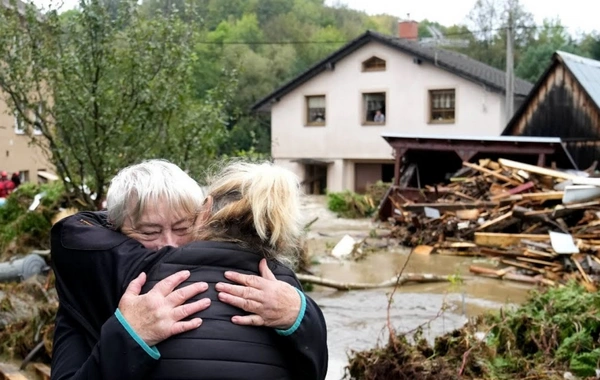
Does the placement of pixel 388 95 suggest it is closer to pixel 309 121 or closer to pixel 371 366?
pixel 309 121

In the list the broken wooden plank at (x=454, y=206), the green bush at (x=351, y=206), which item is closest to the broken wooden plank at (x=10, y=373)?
the broken wooden plank at (x=454, y=206)

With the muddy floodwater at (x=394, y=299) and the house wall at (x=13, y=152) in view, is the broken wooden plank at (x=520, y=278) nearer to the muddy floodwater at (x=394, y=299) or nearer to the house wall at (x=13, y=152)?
the muddy floodwater at (x=394, y=299)

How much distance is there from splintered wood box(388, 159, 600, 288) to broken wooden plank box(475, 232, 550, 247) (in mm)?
21

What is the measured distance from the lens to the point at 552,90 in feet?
74.4

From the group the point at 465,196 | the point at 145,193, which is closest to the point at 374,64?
the point at 465,196

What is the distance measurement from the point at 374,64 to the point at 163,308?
33323 mm

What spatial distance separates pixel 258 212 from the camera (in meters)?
2.15

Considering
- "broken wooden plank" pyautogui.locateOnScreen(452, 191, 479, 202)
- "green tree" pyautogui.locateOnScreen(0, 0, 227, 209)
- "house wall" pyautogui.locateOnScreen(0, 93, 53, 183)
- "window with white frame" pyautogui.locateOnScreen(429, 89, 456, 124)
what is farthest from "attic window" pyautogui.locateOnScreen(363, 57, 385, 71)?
"green tree" pyautogui.locateOnScreen(0, 0, 227, 209)

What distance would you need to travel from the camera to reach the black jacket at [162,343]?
200cm

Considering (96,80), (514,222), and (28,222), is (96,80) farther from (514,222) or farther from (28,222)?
(514,222)

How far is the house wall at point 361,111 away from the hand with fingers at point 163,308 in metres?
→ 30.3

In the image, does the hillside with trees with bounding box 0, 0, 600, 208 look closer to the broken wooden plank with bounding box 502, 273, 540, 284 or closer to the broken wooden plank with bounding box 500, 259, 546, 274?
the broken wooden plank with bounding box 502, 273, 540, 284

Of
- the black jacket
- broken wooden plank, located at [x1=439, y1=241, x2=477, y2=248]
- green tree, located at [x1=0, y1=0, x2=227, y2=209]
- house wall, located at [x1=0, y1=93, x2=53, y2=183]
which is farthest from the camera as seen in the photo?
house wall, located at [x1=0, y1=93, x2=53, y2=183]

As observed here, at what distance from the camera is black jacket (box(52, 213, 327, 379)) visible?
2004 mm
